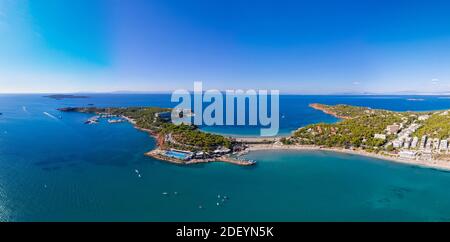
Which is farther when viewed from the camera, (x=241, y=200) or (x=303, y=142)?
(x=303, y=142)

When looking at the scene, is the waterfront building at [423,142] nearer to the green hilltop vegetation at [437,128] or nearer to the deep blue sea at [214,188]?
the green hilltop vegetation at [437,128]

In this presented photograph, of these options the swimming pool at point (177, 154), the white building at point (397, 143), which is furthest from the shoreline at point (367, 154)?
the swimming pool at point (177, 154)

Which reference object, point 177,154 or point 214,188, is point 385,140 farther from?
point 177,154

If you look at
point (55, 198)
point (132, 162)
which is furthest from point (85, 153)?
point (55, 198)

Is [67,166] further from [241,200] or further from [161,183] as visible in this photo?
[241,200]

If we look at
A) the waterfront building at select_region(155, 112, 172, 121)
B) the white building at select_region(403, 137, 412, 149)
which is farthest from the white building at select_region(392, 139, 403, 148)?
the waterfront building at select_region(155, 112, 172, 121)

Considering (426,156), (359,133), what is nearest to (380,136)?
(359,133)
